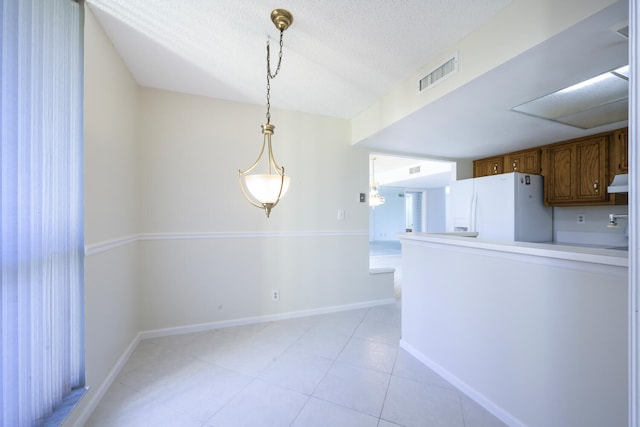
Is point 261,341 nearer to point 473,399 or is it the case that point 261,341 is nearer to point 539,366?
point 473,399

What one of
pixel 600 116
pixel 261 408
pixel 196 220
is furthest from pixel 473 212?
pixel 196 220

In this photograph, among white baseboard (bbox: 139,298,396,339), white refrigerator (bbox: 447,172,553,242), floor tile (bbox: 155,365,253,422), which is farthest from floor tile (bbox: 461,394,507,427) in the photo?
white refrigerator (bbox: 447,172,553,242)

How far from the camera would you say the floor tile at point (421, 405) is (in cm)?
145

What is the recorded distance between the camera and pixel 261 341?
93.5 inches

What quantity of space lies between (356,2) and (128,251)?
8.14ft

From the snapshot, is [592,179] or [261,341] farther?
[592,179]

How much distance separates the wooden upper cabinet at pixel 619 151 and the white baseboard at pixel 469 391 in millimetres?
2821

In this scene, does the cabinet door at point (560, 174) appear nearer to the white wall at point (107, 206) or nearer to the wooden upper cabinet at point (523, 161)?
the wooden upper cabinet at point (523, 161)

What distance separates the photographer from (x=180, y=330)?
8.32ft

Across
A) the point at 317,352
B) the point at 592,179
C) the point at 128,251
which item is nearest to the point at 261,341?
the point at 317,352

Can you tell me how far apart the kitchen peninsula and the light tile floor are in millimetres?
200

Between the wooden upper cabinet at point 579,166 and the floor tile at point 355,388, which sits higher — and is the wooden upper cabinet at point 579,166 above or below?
above

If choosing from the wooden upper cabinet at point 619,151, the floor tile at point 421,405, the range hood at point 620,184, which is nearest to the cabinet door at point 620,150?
the wooden upper cabinet at point 619,151

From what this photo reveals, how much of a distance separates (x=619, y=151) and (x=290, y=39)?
3.45 m
